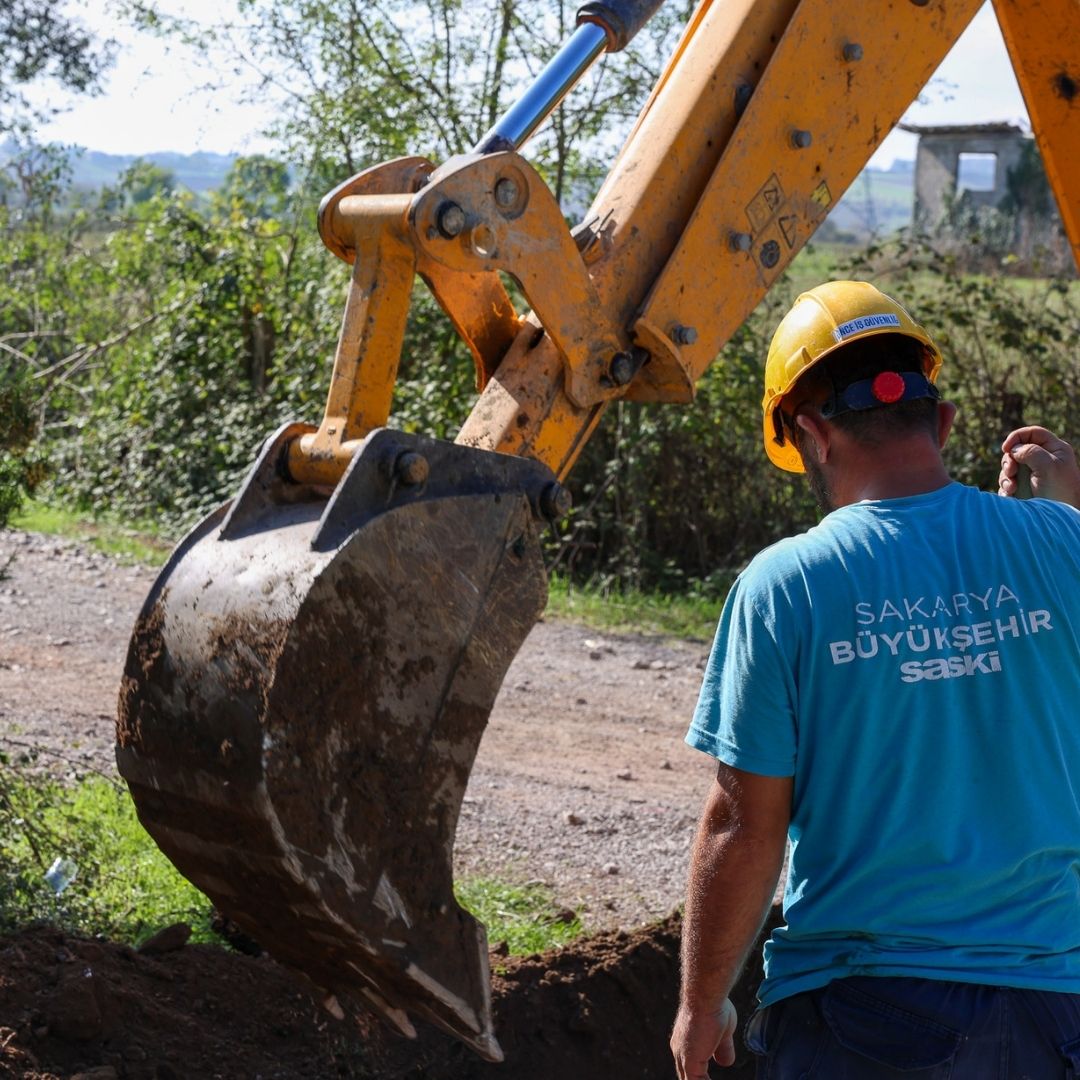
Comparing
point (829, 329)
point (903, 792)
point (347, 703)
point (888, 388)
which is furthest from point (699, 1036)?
point (829, 329)

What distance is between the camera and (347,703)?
2830 millimetres

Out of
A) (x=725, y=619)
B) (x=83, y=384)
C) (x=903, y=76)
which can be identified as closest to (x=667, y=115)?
(x=903, y=76)

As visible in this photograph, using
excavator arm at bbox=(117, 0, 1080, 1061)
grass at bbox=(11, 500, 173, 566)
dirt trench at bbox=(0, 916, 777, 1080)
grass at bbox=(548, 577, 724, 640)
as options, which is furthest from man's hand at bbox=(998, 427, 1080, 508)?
grass at bbox=(11, 500, 173, 566)

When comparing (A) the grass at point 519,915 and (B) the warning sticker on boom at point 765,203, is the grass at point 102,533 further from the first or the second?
(B) the warning sticker on boom at point 765,203

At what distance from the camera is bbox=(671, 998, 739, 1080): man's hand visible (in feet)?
8.54

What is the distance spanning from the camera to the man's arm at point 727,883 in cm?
253

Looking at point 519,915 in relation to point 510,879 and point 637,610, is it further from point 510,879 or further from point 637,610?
point 637,610

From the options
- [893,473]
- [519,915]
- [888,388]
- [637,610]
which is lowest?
[519,915]

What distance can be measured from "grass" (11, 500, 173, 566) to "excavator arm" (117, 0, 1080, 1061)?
835 centimetres

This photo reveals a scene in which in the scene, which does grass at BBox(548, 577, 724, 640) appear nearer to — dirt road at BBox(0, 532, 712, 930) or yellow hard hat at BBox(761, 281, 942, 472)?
dirt road at BBox(0, 532, 712, 930)

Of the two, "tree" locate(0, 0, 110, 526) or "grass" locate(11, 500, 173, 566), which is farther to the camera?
"grass" locate(11, 500, 173, 566)

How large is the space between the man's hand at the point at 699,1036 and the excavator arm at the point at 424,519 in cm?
54

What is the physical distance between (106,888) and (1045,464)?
3655 millimetres

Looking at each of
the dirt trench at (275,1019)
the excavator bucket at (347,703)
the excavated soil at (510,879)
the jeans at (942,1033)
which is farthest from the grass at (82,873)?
the jeans at (942,1033)
